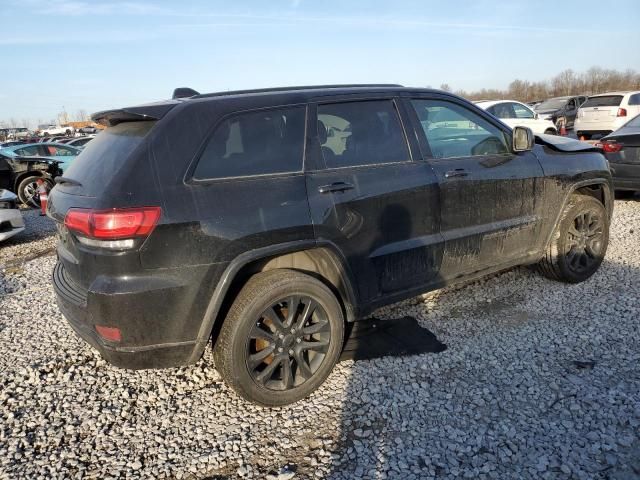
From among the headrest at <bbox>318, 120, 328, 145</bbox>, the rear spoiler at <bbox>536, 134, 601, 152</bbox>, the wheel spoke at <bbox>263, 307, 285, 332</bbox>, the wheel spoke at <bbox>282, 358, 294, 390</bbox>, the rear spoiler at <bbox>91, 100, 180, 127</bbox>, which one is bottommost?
the wheel spoke at <bbox>282, 358, 294, 390</bbox>

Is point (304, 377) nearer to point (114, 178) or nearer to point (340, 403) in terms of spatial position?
point (340, 403)

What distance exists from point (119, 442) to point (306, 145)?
6.70ft

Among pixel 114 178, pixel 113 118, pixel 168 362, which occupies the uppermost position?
pixel 113 118

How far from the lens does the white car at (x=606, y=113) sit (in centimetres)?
1467

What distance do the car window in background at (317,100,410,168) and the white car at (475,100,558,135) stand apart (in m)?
11.4

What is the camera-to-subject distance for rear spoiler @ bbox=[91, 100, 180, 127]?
8.89ft

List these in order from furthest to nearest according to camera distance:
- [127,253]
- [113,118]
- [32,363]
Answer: [32,363]
[113,118]
[127,253]

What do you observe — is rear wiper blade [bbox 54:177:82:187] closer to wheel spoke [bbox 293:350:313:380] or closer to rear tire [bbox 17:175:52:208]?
wheel spoke [bbox 293:350:313:380]

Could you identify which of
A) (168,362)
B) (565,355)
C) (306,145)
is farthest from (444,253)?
(168,362)

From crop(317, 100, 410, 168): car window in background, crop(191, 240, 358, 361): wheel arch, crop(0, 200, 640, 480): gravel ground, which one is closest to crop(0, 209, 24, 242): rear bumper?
crop(0, 200, 640, 480): gravel ground

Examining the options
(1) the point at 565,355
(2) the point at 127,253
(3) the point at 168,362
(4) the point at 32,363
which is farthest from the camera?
(4) the point at 32,363

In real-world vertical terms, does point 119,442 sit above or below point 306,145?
below

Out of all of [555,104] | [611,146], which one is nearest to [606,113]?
[555,104]

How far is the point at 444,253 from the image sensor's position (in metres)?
3.53
